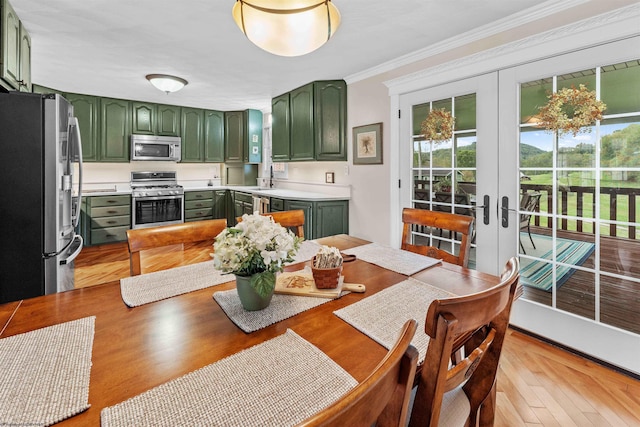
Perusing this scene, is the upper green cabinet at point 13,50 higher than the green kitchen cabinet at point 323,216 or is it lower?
higher

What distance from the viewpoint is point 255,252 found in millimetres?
961

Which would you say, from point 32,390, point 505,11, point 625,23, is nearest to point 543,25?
point 505,11

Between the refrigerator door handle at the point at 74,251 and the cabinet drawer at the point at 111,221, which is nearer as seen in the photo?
the refrigerator door handle at the point at 74,251

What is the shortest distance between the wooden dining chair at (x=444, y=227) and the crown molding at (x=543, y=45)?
1.39 meters

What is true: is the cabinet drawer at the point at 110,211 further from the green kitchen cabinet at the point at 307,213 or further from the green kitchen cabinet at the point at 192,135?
the green kitchen cabinet at the point at 307,213

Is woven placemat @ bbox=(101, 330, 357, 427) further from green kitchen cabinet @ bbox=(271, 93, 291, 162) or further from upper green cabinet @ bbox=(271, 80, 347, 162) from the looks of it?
green kitchen cabinet @ bbox=(271, 93, 291, 162)

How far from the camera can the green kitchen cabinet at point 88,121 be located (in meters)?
4.66

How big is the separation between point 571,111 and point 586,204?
0.62m

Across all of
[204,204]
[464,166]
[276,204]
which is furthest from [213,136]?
[464,166]

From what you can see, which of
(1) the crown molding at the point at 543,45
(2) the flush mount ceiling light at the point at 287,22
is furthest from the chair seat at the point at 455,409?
(1) the crown molding at the point at 543,45

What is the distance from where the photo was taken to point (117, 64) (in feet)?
11.2

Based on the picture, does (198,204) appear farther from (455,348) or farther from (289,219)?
(455,348)

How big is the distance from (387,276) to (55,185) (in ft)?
7.49

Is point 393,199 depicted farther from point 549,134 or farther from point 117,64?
point 117,64
